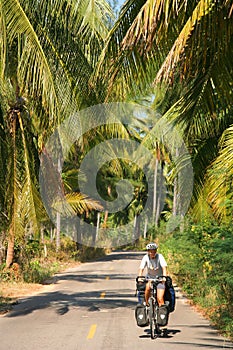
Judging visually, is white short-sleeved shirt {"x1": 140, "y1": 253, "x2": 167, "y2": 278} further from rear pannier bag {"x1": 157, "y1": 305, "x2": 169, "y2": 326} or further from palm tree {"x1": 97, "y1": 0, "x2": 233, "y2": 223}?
palm tree {"x1": 97, "y1": 0, "x2": 233, "y2": 223}

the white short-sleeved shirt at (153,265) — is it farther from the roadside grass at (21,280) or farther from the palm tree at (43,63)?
the roadside grass at (21,280)

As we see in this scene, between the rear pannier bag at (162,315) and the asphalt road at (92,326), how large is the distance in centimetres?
31

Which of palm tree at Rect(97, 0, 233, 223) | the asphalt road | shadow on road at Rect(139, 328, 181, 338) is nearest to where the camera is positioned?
palm tree at Rect(97, 0, 233, 223)

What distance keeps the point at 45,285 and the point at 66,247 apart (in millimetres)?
17899

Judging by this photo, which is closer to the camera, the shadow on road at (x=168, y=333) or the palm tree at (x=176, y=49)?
the palm tree at (x=176, y=49)

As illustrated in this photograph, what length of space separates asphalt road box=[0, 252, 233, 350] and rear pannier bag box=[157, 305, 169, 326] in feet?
1.01

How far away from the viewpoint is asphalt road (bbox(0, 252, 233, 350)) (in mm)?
10445

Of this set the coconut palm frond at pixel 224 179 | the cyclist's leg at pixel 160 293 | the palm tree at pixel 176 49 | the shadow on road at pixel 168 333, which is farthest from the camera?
the shadow on road at pixel 168 333

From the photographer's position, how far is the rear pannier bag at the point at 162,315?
11.0 meters

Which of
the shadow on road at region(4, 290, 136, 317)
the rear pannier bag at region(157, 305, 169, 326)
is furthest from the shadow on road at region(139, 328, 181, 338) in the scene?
the shadow on road at region(4, 290, 136, 317)

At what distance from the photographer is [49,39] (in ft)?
43.7

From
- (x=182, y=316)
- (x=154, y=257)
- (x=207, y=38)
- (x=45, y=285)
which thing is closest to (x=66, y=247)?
(x=45, y=285)

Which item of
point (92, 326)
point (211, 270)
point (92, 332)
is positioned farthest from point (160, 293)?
point (211, 270)

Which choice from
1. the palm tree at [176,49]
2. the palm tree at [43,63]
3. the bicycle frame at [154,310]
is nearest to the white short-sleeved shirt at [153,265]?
the bicycle frame at [154,310]
